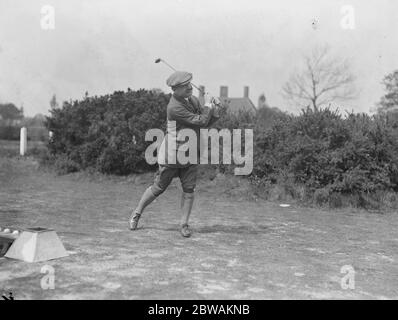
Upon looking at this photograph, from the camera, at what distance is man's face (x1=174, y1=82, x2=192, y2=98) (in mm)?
6219

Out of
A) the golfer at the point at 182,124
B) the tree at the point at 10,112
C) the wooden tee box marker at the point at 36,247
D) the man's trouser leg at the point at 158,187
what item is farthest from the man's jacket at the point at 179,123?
the tree at the point at 10,112

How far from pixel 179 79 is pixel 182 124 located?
1.79 ft

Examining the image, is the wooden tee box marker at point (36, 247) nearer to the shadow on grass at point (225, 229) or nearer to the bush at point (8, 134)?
the shadow on grass at point (225, 229)

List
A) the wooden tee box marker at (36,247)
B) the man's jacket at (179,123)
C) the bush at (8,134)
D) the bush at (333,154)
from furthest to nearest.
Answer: the bush at (8,134), the bush at (333,154), the man's jacket at (179,123), the wooden tee box marker at (36,247)

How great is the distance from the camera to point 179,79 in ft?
20.3

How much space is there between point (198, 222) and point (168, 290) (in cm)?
362

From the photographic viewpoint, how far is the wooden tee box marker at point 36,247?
475 centimetres

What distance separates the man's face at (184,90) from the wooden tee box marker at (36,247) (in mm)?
2301

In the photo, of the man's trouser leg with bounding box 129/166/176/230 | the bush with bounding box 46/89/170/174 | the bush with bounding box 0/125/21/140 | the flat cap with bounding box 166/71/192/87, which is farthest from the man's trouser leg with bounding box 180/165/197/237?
the bush with bounding box 0/125/21/140

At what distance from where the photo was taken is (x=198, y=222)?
25.0 ft

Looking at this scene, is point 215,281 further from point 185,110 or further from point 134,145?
point 134,145

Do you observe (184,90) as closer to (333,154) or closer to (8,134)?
(333,154)

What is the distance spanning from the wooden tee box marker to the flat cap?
2.31 m
